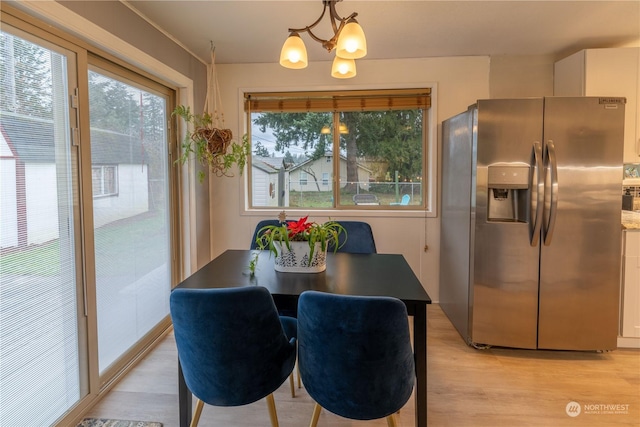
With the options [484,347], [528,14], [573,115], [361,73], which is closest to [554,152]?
[573,115]

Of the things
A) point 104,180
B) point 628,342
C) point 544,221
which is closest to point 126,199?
point 104,180

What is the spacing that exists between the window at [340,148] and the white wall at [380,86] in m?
0.12

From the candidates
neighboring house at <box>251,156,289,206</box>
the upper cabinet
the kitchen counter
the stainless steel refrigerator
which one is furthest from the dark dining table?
the upper cabinet

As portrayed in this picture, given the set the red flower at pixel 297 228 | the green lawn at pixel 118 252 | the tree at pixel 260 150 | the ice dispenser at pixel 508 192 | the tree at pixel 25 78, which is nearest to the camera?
the tree at pixel 25 78

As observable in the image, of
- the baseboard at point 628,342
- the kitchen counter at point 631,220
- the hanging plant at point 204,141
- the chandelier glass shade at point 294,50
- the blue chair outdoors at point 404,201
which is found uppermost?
the chandelier glass shade at point 294,50

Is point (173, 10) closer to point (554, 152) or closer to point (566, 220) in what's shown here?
point (554, 152)

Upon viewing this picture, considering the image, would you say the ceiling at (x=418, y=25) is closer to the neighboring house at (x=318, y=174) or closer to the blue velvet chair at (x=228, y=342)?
the neighboring house at (x=318, y=174)

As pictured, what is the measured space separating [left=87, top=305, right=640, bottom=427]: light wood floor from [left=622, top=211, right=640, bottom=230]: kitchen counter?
3.00 ft

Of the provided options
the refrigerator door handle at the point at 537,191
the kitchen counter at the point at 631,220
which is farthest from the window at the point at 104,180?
the kitchen counter at the point at 631,220

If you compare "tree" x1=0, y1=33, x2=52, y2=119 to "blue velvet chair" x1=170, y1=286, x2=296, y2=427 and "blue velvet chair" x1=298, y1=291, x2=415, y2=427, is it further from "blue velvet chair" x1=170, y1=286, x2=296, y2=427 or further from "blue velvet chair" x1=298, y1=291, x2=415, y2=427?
"blue velvet chair" x1=298, y1=291, x2=415, y2=427

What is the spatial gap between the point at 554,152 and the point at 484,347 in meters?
1.44

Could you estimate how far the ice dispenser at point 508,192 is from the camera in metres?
2.39

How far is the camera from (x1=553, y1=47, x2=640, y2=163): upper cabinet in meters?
2.69

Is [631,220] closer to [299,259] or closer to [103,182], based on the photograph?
[299,259]
